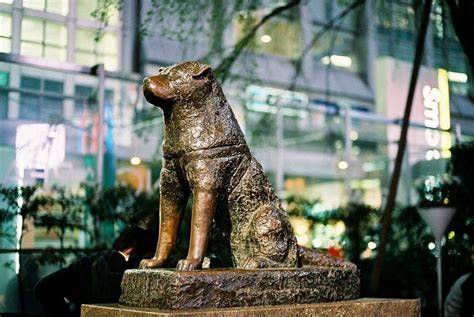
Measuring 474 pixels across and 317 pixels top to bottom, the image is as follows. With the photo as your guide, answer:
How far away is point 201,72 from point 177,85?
131 millimetres

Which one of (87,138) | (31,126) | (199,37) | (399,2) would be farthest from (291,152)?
(31,126)

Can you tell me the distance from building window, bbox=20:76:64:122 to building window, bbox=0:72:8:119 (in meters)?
0.17

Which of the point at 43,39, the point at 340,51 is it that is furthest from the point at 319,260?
the point at 340,51

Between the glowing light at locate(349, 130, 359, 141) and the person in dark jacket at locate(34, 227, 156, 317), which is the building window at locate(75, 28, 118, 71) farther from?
the glowing light at locate(349, 130, 359, 141)

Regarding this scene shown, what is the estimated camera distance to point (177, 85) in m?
3.42

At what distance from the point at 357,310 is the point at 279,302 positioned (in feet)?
1.41

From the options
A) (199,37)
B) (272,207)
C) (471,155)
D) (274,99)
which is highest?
(199,37)

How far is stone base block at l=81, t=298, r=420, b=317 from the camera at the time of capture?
2.96m

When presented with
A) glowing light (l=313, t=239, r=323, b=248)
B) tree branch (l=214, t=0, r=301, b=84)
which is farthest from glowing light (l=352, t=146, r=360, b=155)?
tree branch (l=214, t=0, r=301, b=84)

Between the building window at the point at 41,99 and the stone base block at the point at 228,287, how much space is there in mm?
4554

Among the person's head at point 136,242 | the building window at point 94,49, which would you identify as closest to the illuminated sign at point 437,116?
the building window at point 94,49

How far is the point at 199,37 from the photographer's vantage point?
36.6 ft

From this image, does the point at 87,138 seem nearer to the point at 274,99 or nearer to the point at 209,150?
the point at 274,99

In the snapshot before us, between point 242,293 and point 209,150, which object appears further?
point 209,150
